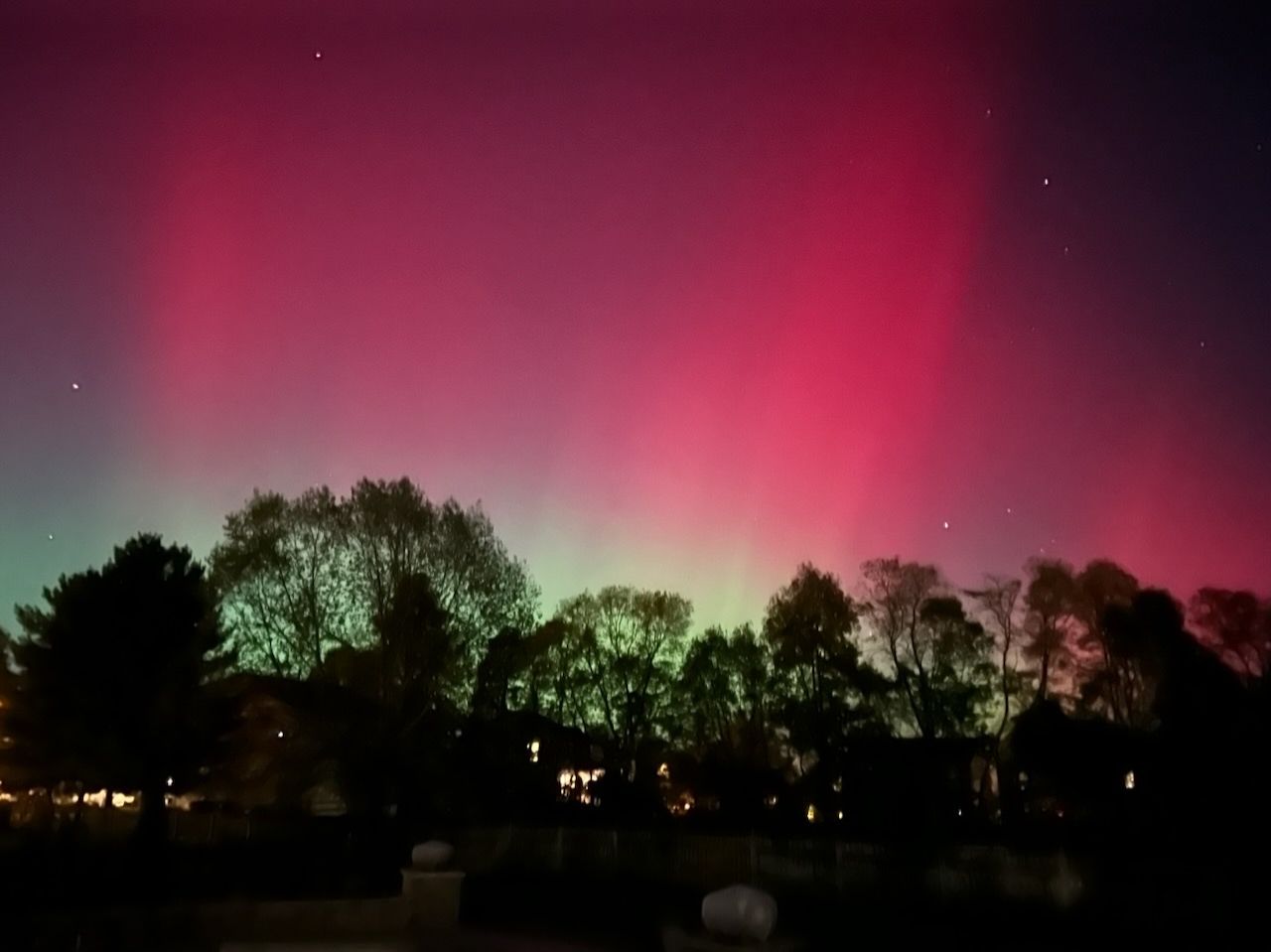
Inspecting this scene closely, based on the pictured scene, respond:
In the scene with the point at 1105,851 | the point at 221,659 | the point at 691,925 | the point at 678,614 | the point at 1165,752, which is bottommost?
the point at 691,925

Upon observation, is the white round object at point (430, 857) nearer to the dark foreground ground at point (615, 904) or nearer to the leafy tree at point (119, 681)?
the dark foreground ground at point (615, 904)

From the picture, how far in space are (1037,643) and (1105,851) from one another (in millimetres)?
18405

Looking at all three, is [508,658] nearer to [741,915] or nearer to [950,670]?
[950,670]

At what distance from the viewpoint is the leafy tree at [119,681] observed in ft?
78.7

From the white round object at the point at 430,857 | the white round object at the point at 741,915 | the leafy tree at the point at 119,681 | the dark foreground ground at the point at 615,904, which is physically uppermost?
the leafy tree at the point at 119,681

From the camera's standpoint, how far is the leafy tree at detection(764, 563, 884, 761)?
120 feet

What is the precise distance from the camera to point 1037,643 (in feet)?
112

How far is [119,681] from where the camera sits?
24453 millimetres

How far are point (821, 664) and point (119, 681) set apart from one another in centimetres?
2188

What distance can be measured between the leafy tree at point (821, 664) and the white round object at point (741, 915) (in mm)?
29694

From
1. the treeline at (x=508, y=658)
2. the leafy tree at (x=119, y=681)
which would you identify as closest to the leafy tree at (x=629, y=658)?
the treeline at (x=508, y=658)

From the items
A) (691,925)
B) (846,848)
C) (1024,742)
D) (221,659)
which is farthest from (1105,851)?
(221,659)

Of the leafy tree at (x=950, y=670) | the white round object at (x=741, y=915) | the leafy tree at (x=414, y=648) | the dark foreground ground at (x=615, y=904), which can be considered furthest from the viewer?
the leafy tree at (x=950, y=670)

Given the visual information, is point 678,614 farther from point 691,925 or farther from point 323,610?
point 691,925
